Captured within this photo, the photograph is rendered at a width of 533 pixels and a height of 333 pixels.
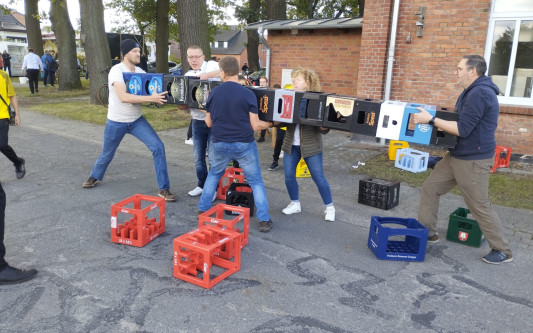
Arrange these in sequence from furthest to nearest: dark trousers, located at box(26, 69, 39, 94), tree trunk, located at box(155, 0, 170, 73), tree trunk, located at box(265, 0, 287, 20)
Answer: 1. tree trunk, located at box(155, 0, 170, 73)
2. dark trousers, located at box(26, 69, 39, 94)
3. tree trunk, located at box(265, 0, 287, 20)

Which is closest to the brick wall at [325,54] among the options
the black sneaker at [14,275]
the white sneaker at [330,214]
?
the white sneaker at [330,214]

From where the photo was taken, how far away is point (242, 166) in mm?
4883

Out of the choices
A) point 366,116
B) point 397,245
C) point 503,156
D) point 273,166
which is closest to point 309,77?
point 366,116

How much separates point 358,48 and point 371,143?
9.93 ft

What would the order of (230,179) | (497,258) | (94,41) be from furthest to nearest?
(94,41)
(230,179)
(497,258)

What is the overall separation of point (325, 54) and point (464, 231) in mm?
8448

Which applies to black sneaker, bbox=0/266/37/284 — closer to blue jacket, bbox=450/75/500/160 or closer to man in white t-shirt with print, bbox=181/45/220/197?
man in white t-shirt with print, bbox=181/45/220/197

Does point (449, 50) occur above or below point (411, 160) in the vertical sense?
above

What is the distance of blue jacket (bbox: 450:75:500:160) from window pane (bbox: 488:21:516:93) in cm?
560

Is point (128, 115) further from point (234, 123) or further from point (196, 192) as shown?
point (234, 123)

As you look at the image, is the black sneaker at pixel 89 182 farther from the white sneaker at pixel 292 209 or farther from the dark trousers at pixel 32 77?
the dark trousers at pixel 32 77

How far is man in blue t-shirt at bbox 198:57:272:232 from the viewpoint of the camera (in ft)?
15.3

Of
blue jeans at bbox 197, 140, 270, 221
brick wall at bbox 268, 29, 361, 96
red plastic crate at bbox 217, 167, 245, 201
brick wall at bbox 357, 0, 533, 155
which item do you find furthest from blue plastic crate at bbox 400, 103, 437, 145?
brick wall at bbox 268, 29, 361, 96

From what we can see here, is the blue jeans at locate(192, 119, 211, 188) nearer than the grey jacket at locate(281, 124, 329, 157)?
No
